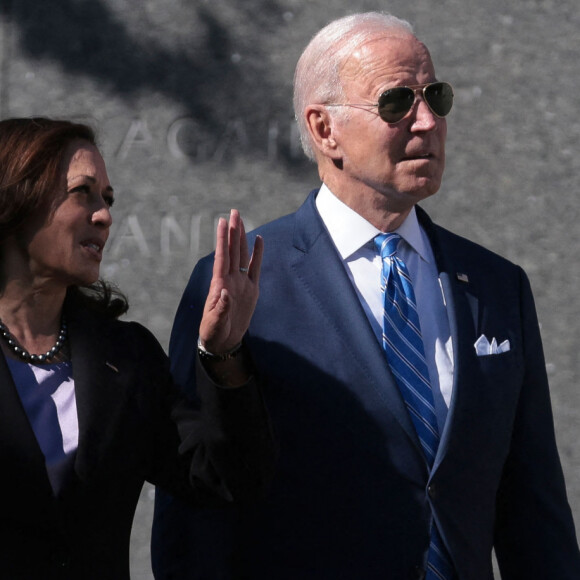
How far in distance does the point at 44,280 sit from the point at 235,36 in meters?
2.80

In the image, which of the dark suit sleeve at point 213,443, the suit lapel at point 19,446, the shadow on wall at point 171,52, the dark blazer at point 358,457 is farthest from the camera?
the shadow on wall at point 171,52

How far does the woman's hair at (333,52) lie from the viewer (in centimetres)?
352

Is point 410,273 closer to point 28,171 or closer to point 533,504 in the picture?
point 533,504

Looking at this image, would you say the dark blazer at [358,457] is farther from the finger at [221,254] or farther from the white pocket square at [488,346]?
the finger at [221,254]

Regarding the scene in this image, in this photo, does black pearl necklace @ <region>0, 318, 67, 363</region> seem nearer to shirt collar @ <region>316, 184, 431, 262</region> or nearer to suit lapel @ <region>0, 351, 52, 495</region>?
suit lapel @ <region>0, 351, 52, 495</region>

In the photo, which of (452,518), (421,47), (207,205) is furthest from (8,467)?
(207,205)

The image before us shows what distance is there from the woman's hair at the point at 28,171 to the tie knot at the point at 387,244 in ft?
2.84

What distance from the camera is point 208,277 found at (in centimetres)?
345

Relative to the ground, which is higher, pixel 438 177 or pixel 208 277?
pixel 438 177

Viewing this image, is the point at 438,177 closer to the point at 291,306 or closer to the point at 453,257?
the point at 453,257

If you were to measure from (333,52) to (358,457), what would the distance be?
44.5 inches

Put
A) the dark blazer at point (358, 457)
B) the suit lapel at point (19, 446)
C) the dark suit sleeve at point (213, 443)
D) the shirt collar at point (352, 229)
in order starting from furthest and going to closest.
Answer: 1. the shirt collar at point (352, 229)
2. the dark blazer at point (358, 457)
3. the dark suit sleeve at point (213, 443)
4. the suit lapel at point (19, 446)

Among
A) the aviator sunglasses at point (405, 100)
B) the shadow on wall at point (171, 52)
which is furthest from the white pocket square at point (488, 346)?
the shadow on wall at point (171, 52)

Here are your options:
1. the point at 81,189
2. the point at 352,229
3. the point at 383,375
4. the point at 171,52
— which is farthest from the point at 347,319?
the point at 171,52
